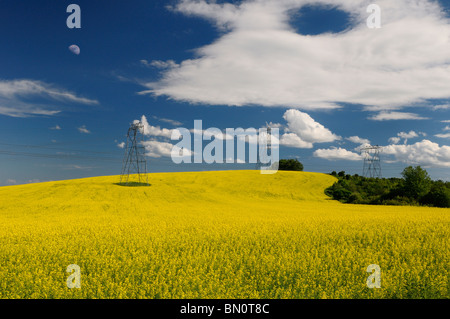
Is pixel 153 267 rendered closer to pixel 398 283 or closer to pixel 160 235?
pixel 160 235

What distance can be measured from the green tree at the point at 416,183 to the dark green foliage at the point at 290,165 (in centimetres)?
4196

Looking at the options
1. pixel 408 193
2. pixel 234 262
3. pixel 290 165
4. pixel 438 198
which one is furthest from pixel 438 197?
pixel 290 165

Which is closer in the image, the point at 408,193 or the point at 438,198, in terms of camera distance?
the point at 438,198

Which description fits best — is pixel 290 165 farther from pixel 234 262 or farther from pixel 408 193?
pixel 234 262

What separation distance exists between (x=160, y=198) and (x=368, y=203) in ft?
88.5

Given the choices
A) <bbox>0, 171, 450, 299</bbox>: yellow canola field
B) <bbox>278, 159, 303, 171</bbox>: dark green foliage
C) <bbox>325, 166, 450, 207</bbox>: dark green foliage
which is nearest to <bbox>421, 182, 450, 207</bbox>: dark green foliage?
<bbox>325, 166, 450, 207</bbox>: dark green foliage

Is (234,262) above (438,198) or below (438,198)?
above

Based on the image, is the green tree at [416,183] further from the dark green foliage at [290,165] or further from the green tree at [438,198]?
the dark green foliage at [290,165]

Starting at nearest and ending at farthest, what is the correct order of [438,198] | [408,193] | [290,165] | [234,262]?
[234,262]
[438,198]
[408,193]
[290,165]

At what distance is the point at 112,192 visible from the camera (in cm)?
3853

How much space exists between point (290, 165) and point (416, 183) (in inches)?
1720

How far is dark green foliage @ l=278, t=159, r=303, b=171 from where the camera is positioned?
8279 cm

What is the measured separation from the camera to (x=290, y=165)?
273 feet
